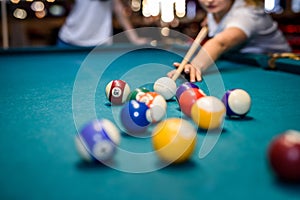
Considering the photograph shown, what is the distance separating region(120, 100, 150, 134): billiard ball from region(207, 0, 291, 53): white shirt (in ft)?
5.96

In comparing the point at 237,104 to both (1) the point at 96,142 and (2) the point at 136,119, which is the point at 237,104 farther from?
(1) the point at 96,142

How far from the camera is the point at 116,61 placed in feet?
10.8

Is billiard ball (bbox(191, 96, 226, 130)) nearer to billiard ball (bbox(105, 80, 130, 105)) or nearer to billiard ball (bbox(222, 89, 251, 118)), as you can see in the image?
billiard ball (bbox(222, 89, 251, 118))

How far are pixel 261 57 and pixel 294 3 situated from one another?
30.6 feet

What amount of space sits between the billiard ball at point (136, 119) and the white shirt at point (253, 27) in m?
1.82

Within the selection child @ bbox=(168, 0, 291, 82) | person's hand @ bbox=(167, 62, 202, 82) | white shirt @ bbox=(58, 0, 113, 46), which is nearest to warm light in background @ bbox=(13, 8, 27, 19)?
white shirt @ bbox=(58, 0, 113, 46)

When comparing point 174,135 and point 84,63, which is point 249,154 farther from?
point 84,63

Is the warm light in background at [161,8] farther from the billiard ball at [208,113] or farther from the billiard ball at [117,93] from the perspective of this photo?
the billiard ball at [208,113]

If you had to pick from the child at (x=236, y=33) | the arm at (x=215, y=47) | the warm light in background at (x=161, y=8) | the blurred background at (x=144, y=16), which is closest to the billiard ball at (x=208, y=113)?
the child at (x=236, y=33)

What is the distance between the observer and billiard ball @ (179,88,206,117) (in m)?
1.40

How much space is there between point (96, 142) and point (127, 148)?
140 mm

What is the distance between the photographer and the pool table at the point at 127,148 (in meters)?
0.80

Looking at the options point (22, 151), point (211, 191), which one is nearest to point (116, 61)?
point (22, 151)

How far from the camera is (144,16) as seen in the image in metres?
12.6
